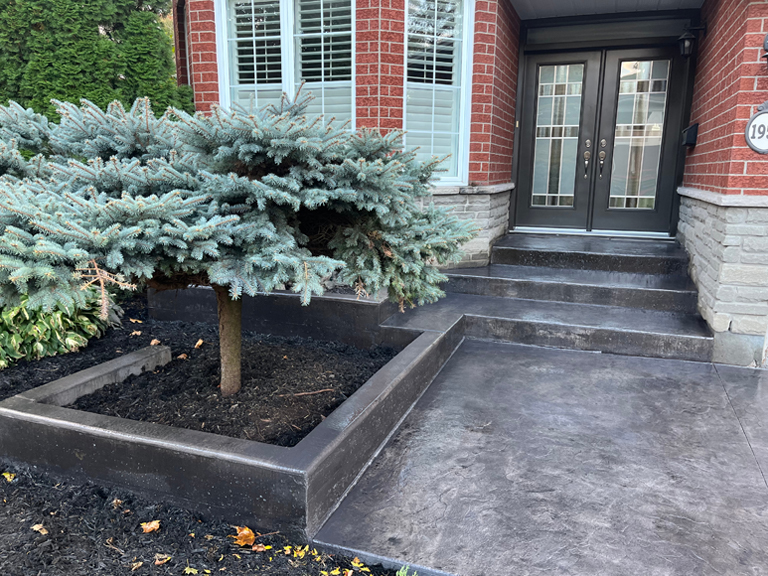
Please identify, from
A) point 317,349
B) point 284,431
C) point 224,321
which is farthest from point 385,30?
point 284,431

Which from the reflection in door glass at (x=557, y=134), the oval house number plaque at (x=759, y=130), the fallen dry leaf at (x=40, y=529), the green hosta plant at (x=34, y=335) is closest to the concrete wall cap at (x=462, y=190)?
the reflection in door glass at (x=557, y=134)

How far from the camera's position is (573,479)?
227 cm

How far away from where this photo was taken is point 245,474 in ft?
6.24

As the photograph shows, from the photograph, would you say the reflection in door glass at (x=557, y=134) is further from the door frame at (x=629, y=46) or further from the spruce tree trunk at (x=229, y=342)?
the spruce tree trunk at (x=229, y=342)

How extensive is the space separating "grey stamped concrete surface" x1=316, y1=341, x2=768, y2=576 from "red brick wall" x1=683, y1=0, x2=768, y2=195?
4.15 feet

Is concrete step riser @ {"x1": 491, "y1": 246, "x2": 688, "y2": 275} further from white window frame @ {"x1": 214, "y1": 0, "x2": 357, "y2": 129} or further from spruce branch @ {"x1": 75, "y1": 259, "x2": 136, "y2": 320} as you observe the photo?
spruce branch @ {"x1": 75, "y1": 259, "x2": 136, "y2": 320}

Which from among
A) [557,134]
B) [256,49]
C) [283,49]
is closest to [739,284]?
[557,134]

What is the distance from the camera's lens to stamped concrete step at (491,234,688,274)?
473 centimetres

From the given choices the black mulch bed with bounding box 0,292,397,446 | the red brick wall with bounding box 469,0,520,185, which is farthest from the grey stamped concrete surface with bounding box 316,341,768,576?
the red brick wall with bounding box 469,0,520,185

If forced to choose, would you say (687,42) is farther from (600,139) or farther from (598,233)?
(598,233)

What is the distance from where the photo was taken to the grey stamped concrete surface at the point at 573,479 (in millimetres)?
1831

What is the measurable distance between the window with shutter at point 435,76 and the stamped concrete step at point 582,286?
1.10 meters

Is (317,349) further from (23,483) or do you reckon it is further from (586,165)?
(586,165)

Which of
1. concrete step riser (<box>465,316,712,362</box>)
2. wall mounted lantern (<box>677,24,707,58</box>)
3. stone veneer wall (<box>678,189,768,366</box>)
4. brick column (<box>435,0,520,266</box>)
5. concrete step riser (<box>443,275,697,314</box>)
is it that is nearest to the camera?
stone veneer wall (<box>678,189,768,366</box>)
